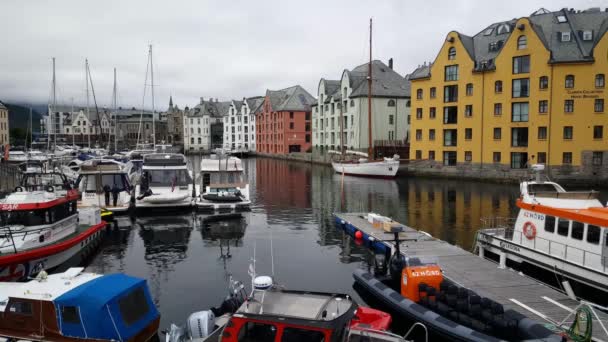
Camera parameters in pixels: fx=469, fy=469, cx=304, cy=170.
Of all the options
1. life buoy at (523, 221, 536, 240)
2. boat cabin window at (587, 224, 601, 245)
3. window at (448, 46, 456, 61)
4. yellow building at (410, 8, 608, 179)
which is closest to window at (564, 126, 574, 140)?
yellow building at (410, 8, 608, 179)

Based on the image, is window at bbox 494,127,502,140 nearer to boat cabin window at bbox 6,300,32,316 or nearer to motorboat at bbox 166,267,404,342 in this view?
motorboat at bbox 166,267,404,342

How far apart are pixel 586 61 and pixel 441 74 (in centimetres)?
1694

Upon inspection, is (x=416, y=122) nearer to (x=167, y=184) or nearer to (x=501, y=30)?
(x=501, y=30)

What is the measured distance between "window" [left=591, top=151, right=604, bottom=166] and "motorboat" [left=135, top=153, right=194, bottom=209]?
4233 centimetres

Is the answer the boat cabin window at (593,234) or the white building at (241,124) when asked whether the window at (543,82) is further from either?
the white building at (241,124)

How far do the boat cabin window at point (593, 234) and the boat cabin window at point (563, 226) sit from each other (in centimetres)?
100

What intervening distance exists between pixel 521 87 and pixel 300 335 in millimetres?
53382

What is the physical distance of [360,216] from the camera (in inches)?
1220

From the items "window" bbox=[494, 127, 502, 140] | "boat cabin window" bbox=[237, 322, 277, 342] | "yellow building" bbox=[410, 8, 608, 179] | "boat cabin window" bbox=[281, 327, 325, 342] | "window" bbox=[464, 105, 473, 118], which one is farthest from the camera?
"window" bbox=[464, 105, 473, 118]

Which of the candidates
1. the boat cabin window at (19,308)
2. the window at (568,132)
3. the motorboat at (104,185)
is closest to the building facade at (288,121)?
the window at (568,132)

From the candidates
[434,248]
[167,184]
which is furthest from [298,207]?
[434,248]

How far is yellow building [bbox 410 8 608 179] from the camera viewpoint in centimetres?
5047

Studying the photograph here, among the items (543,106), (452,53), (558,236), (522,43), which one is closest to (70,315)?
(558,236)

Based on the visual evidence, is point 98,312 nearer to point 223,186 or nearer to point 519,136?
point 223,186
